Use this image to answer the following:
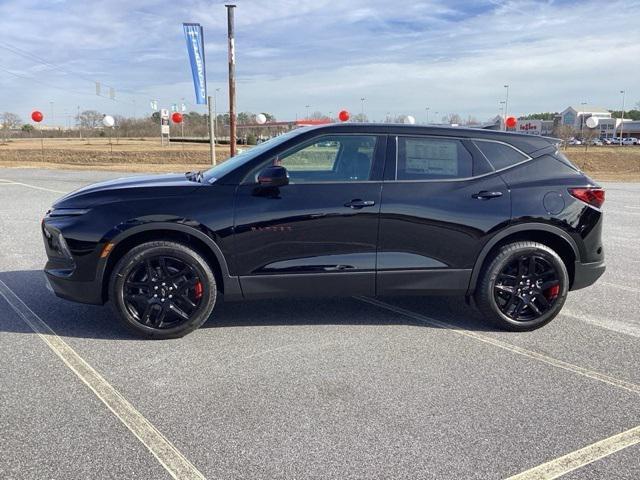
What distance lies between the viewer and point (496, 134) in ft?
15.3

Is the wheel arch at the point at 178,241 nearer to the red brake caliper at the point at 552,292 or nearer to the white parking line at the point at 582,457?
the white parking line at the point at 582,457

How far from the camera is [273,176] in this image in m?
4.12

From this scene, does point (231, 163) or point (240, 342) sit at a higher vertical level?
point (231, 163)

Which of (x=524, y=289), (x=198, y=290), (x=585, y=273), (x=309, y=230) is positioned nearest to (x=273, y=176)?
(x=309, y=230)

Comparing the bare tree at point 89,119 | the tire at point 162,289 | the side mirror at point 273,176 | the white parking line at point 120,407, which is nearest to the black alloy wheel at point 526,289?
the side mirror at point 273,176

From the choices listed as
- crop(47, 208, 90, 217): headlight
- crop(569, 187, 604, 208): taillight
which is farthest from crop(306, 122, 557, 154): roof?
crop(47, 208, 90, 217): headlight

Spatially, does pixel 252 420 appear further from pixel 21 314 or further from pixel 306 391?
pixel 21 314

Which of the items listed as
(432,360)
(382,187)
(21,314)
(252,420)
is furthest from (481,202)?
(21,314)

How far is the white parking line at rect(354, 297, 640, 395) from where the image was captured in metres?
3.60

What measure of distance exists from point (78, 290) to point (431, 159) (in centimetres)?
307

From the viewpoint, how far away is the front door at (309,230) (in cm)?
419

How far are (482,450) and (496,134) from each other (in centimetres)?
285

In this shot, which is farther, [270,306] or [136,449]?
[270,306]

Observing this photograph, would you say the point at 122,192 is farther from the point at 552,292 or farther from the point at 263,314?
the point at 552,292
